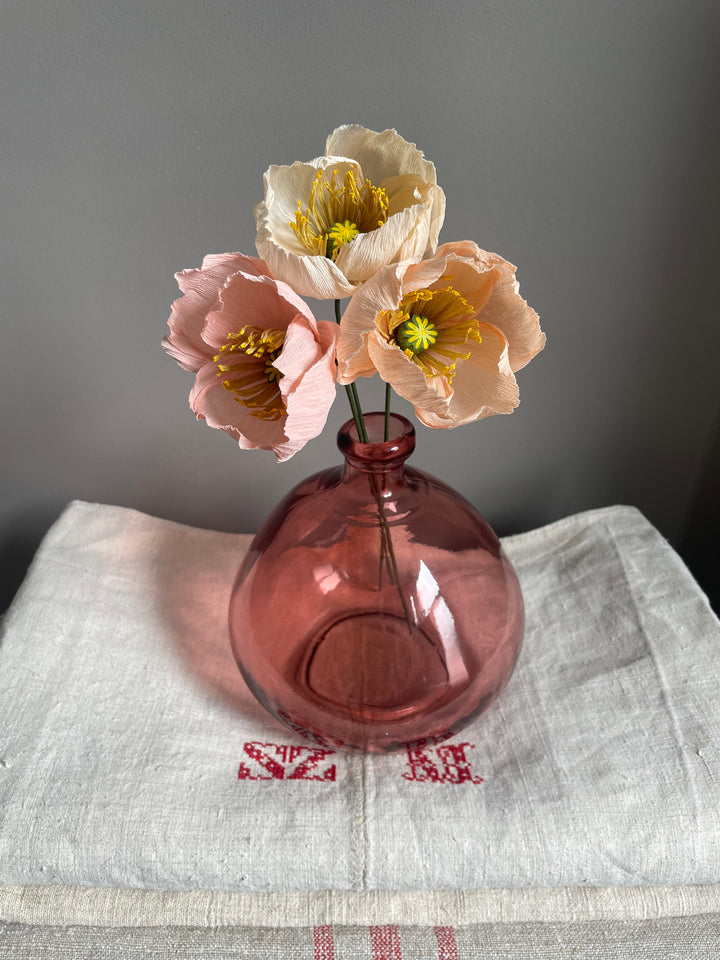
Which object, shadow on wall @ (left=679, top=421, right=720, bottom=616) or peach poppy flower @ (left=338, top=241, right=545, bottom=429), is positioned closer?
peach poppy flower @ (left=338, top=241, right=545, bottom=429)

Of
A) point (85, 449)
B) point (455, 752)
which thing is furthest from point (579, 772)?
point (85, 449)

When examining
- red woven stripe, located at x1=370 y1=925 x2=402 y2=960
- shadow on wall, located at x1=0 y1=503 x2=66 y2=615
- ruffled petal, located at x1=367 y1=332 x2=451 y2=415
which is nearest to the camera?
ruffled petal, located at x1=367 y1=332 x2=451 y2=415

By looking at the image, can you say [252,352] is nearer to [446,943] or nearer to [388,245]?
[388,245]

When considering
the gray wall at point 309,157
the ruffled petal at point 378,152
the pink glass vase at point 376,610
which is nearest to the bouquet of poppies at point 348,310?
the ruffled petal at point 378,152

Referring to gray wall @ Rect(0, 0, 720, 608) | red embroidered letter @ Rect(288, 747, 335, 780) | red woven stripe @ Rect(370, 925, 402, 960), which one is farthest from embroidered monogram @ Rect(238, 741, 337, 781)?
gray wall @ Rect(0, 0, 720, 608)

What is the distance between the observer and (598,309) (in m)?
0.75

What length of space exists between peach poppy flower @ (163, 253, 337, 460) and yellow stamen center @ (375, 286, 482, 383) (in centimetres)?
4

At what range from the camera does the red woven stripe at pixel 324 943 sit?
51 cm

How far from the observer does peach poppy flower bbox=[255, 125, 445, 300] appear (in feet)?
1.39

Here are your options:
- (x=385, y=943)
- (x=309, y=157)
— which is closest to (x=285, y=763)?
(x=385, y=943)

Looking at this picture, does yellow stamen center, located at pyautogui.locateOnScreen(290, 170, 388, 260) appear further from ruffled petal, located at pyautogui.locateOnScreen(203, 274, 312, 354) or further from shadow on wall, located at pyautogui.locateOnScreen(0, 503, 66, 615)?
shadow on wall, located at pyautogui.locateOnScreen(0, 503, 66, 615)

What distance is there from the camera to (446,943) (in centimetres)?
52

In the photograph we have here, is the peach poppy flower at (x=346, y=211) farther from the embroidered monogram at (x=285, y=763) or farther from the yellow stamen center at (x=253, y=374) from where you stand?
the embroidered monogram at (x=285, y=763)

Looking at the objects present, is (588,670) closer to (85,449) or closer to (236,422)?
(236,422)
